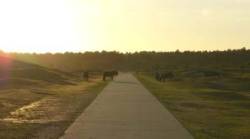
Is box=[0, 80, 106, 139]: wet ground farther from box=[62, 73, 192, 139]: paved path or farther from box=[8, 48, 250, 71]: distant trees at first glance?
box=[8, 48, 250, 71]: distant trees

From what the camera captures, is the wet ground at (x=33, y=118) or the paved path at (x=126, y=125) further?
the wet ground at (x=33, y=118)

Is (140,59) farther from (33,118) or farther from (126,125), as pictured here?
(126,125)

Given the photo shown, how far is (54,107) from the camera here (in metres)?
29.0

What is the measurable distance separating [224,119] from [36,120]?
6725 millimetres

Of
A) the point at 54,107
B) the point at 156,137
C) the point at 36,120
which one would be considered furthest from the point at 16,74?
the point at 156,137

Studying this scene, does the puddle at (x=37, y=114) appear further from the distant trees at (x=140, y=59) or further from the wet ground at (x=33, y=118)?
the distant trees at (x=140, y=59)

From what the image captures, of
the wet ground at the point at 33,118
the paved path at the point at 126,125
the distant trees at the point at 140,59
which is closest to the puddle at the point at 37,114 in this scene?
the wet ground at the point at 33,118

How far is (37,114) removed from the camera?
2492 cm

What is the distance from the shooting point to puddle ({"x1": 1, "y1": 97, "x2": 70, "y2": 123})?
22547mm

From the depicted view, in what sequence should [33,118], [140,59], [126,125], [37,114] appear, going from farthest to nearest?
[140,59] < [37,114] < [33,118] < [126,125]

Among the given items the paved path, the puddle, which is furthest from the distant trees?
the paved path

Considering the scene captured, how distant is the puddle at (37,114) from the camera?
22547 mm

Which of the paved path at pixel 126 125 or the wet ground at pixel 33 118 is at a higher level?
the paved path at pixel 126 125

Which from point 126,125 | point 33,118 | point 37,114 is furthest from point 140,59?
point 126,125
